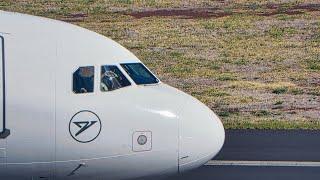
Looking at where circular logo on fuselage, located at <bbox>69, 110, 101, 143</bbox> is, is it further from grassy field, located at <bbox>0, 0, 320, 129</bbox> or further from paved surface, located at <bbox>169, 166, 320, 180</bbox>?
grassy field, located at <bbox>0, 0, 320, 129</bbox>

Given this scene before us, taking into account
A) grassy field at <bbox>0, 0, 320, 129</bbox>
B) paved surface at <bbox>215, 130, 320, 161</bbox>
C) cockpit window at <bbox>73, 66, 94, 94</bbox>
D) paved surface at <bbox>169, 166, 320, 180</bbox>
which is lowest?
paved surface at <bbox>169, 166, 320, 180</bbox>

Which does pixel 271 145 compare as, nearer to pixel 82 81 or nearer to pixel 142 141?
pixel 142 141

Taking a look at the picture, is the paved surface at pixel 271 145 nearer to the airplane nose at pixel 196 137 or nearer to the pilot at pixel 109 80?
the airplane nose at pixel 196 137

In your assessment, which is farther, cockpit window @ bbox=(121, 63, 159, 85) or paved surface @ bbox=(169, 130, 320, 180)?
paved surface @ bbox=(169, 130, 320, 180)

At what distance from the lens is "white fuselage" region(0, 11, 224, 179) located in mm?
12875

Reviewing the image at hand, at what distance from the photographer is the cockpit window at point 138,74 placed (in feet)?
44.7

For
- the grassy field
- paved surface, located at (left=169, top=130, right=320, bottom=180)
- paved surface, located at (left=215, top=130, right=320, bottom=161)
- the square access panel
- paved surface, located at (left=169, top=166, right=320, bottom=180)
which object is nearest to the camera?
the square access panel

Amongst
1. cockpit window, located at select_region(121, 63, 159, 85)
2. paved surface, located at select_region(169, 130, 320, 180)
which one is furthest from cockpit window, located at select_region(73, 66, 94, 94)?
paved surface, located at select_region(169, 130, 320, 180)

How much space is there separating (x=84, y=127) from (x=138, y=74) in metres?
1.35

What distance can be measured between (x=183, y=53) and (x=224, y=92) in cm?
689

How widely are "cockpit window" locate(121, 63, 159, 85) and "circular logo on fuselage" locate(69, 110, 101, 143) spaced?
3.29 ft

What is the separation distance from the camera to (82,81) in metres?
13.2

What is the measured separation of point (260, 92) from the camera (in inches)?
1061

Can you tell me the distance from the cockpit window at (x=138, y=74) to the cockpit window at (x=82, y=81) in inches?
25.8
